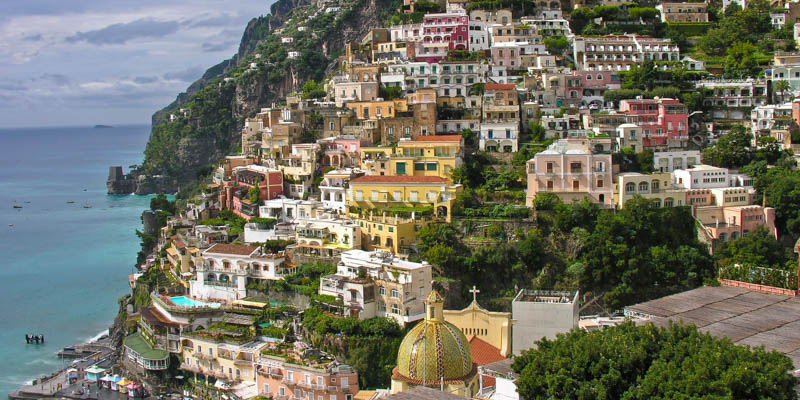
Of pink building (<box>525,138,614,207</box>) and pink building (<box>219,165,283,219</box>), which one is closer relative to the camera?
pink building (<box>525,138,614,207</box>)

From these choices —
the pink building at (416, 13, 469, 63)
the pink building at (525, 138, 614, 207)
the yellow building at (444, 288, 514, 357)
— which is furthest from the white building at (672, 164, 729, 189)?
the pink building at (416, 13, 469, 63)

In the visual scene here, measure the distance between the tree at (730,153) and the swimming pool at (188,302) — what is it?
950 inches

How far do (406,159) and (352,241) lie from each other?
5.88 meters

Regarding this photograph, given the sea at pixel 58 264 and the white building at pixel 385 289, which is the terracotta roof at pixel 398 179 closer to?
the white building at pixel 385 289

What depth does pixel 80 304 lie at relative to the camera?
55156 mm

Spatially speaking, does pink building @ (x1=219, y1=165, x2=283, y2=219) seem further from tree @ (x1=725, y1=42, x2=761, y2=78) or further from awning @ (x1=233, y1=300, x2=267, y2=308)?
tree @ (x1=725, y1=42, x2=761, y2=78)

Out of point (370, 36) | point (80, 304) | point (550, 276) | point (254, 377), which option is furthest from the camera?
point (370, 36)

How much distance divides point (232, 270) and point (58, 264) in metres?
29.6

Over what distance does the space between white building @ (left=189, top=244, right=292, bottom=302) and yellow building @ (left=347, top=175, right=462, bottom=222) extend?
4.73 metres

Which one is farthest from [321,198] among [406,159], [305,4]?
[305,4]

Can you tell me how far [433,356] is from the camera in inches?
1081

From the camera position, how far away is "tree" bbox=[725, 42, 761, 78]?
181ft

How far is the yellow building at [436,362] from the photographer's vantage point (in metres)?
27.4

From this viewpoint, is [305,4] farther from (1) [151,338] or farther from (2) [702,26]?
(1) [151,338]
